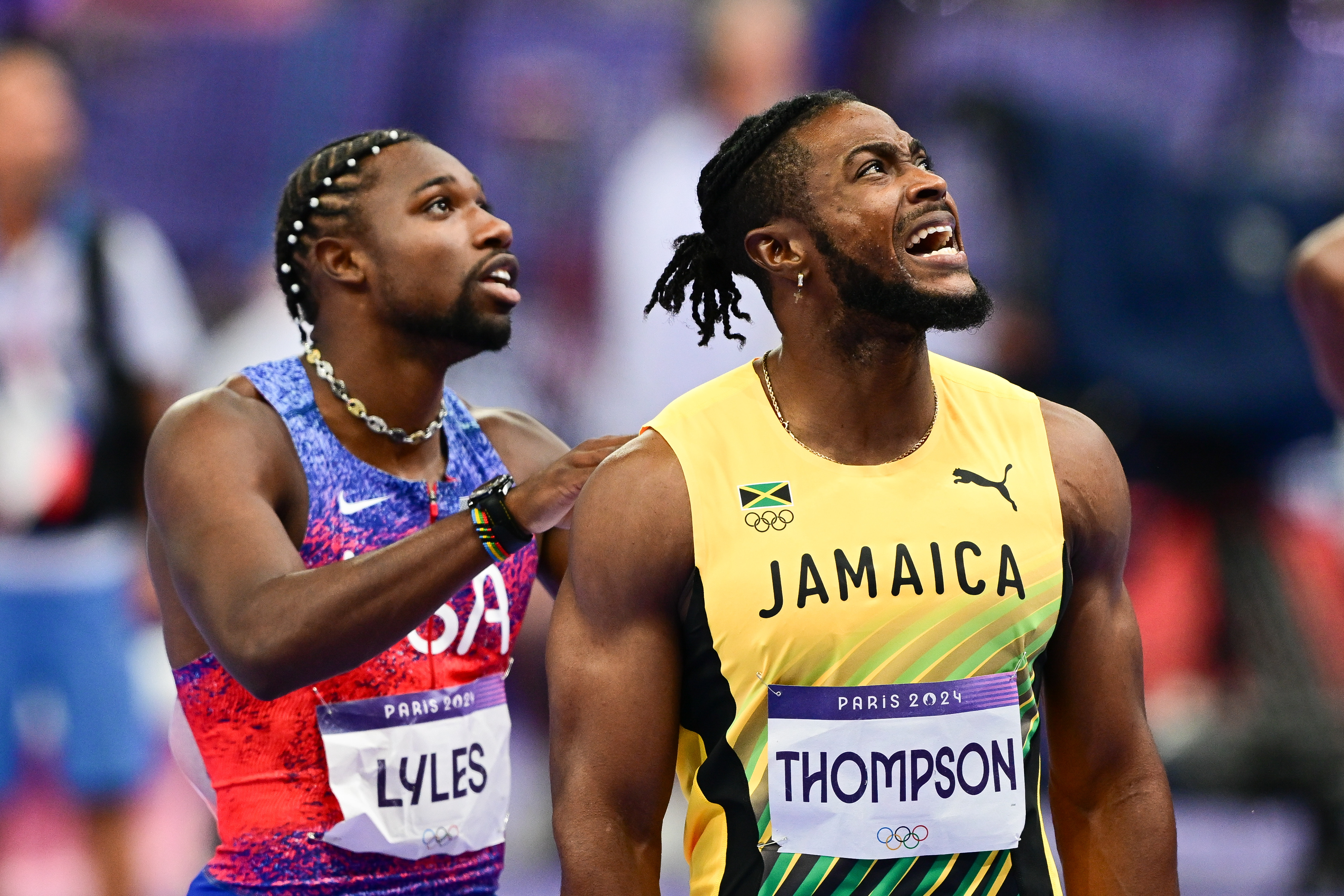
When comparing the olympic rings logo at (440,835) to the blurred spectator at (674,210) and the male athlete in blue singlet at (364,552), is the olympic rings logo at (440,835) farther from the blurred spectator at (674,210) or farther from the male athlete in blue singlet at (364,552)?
the blurred spectator at (674,210)

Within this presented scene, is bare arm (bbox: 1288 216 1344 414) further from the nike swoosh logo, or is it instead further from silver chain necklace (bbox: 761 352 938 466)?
the nike swoosh logo

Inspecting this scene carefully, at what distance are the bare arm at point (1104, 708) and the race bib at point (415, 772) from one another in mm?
1049

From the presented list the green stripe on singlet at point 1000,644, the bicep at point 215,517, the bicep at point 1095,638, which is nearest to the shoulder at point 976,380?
the bicep at point 1095,638

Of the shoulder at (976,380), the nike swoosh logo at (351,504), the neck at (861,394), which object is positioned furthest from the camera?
the nike swoosh logo at (351,504)

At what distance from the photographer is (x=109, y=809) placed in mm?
5629

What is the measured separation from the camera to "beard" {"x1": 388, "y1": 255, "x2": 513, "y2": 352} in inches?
119

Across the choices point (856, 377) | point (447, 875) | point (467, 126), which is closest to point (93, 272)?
point (467, 126)

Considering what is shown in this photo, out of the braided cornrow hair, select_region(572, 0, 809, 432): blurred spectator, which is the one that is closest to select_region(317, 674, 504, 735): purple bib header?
the braided cornrow hair

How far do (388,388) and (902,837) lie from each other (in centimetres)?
140

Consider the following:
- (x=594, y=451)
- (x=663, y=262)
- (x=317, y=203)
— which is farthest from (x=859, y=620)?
(x=663, y=262)

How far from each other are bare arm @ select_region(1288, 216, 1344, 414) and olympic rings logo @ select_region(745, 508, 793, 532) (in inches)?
60.1

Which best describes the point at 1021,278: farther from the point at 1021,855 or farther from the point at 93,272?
the point at 1021,855

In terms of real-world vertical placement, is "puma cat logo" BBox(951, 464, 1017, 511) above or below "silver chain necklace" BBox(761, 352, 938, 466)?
below

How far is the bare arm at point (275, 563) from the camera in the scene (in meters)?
2.54
